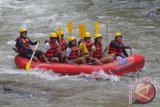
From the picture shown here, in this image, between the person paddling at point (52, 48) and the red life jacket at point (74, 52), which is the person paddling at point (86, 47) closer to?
the red life jacket at point (74, 52)

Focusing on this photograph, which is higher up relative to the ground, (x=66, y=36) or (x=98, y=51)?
(x=98, y=51)

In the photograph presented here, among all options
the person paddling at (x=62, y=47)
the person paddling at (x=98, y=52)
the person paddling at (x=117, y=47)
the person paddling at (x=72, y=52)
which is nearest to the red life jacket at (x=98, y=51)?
the person paddling at (x=98, y=52)

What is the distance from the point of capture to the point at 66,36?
52.2ft

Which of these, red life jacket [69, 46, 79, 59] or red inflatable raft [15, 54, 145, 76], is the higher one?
red life jacket [69, 46, 79, 59]

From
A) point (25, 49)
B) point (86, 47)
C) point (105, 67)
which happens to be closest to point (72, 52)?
point (86, 47)

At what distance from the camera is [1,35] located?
16500mm

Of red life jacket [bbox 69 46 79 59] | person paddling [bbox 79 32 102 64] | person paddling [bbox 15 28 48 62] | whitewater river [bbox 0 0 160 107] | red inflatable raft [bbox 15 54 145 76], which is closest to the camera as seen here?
whitewater river [bbox 0 0 160 107]

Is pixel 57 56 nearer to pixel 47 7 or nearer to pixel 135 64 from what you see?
pixel 135 64

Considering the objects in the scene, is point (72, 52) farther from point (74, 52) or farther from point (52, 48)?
point (52, 48)

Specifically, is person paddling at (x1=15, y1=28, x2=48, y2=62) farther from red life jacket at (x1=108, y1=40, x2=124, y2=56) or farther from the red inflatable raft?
red life jacket at (x1=108, y1=40, x2=124, y2=56)

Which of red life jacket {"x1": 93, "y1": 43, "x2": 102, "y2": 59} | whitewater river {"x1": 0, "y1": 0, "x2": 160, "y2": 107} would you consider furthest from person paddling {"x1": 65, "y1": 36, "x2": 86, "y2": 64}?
whitewater river {"x1": 0, "y1": 0, "x2": 160, "y2": 107}

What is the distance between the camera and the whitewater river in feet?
27.8

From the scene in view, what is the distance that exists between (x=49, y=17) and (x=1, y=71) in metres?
9.16

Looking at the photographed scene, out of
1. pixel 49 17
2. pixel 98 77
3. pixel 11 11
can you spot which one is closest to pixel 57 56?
pixel 98 77
